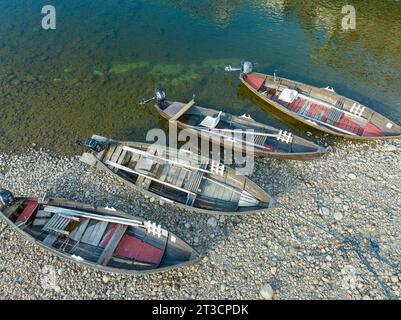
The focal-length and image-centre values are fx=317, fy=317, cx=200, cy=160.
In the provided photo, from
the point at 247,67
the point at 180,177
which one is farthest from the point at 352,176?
the point at 247,67

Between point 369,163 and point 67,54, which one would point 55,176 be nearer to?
point 67,54

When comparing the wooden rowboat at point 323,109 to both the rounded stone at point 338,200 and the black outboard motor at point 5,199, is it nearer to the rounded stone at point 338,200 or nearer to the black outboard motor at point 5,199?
the rounded stone at point 338,200

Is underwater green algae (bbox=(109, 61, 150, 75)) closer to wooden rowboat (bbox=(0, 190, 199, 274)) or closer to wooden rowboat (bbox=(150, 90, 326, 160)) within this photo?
wooden rowboat (bbox=(150, 90, 326, 160))

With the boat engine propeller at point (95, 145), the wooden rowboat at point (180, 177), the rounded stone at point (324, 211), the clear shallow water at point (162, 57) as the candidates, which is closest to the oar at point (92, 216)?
the wooden rowboat at point (180, 177)

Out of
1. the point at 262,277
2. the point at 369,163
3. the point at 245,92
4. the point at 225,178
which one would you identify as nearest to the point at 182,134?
the point at 225,178

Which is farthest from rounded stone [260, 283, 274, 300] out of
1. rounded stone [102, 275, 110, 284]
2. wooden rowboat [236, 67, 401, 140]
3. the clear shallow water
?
the clear shallow water

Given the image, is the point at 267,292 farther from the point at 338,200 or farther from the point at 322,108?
the point at 322,108

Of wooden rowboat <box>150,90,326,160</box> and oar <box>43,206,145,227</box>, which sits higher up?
wooden rowboat <box>150,90,326,160</box>
